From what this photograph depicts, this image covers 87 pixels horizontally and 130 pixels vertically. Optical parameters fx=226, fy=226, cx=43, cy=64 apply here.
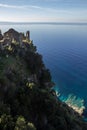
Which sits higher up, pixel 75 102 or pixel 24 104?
pixel 24 104

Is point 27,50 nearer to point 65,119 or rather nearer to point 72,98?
point 65,119

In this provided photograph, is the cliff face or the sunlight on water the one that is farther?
the sunlight on water

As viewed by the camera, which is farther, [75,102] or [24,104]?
[75,102]

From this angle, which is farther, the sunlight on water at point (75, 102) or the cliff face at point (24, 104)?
the sunlight on water at point (75, 102)

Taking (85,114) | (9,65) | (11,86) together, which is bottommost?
(85,114)

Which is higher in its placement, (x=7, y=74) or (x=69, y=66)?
(x=69, y=66)

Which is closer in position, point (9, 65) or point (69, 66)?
point (9, 65)

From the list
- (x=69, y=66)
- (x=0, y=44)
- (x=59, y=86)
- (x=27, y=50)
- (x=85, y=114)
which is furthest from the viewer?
(x=69, y=66)

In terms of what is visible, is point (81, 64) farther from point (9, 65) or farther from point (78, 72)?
point (9, 65)

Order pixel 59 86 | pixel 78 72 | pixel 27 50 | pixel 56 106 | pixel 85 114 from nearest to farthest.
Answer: pixel 56 106
pixel 27 50
pixel 85 114
pixel 59 86
pixel 78 72

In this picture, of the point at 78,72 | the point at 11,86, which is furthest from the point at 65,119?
the point at 78,72
